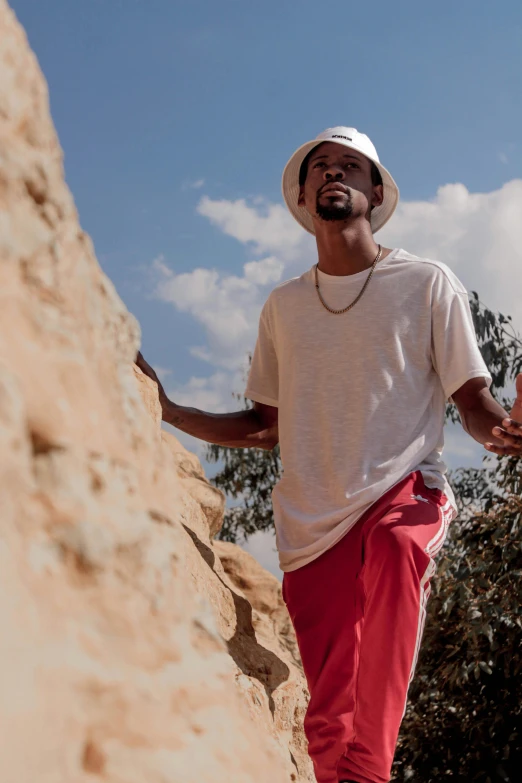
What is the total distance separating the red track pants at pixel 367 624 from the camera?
253 centimetres

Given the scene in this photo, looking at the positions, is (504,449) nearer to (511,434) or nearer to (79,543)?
(511,434)

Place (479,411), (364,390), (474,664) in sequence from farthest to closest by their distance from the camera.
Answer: (474,664) → (364,390) → (479,411)

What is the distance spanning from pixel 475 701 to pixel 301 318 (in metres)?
3.72

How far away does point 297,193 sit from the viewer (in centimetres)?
372

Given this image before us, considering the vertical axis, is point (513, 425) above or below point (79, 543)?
above

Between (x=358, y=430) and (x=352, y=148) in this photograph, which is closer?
(x=358, y=430)

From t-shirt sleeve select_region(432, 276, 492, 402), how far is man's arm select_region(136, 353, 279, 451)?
900 mm

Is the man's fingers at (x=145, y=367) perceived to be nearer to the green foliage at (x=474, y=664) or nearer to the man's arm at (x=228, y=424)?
the man's arm at (x=228, y=424)

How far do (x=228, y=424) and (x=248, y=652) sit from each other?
0.97 metres

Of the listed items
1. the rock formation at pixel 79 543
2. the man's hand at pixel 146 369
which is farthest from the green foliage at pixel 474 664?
the rock formation at pixel 79 543

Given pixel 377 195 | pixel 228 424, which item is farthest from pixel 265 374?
pixel 377 195

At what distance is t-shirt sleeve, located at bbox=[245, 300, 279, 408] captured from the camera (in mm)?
3713

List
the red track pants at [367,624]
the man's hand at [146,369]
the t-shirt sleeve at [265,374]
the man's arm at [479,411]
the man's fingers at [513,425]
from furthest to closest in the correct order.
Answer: the t-shirt sleeve at [265,374]
the man's hand at [146,369]
the man's arm at [479,411]
the man's fingers at [513,425]
the red track pants at [367,624]

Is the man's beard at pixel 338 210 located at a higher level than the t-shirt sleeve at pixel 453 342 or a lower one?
higher
